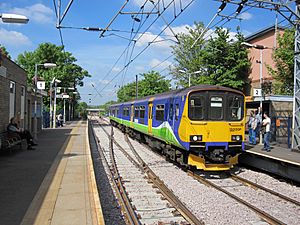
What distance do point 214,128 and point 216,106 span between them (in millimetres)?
713

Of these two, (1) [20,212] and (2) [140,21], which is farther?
(2) [140,21]

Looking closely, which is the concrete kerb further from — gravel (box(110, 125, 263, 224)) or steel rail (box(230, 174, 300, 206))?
steel rail (box(230, 174, 300, 206))

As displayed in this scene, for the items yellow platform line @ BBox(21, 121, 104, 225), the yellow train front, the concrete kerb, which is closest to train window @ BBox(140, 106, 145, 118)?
the yellow train front

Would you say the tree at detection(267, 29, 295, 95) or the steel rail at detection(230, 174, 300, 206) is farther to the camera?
the tree at detection(267, 29, 295, 95)

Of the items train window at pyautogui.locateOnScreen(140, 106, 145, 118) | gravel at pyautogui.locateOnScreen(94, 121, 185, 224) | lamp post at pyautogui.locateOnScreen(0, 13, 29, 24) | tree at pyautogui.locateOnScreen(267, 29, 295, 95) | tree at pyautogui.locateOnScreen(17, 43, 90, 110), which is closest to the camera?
gravel at pyautogui.locateOnScreen(94, 121, 185, 224)

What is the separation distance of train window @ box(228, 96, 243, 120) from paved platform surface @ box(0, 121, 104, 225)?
15.5 feet

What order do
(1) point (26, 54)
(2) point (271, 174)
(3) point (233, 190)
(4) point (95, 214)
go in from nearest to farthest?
(4) point (95, 214)
(3) point (233, 190)
(2) point (271, 174)
(1) point (26, 54)

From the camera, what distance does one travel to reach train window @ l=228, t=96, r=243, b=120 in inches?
406

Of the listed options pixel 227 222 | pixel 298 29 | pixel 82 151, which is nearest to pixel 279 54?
pixel 298 29

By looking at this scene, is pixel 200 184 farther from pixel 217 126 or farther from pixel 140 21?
pixel 140 21

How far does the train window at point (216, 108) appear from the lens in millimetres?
10133

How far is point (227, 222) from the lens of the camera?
6094mm

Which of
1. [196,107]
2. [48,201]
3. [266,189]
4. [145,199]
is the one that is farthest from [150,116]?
[48,201]

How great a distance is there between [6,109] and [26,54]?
1351 inches
